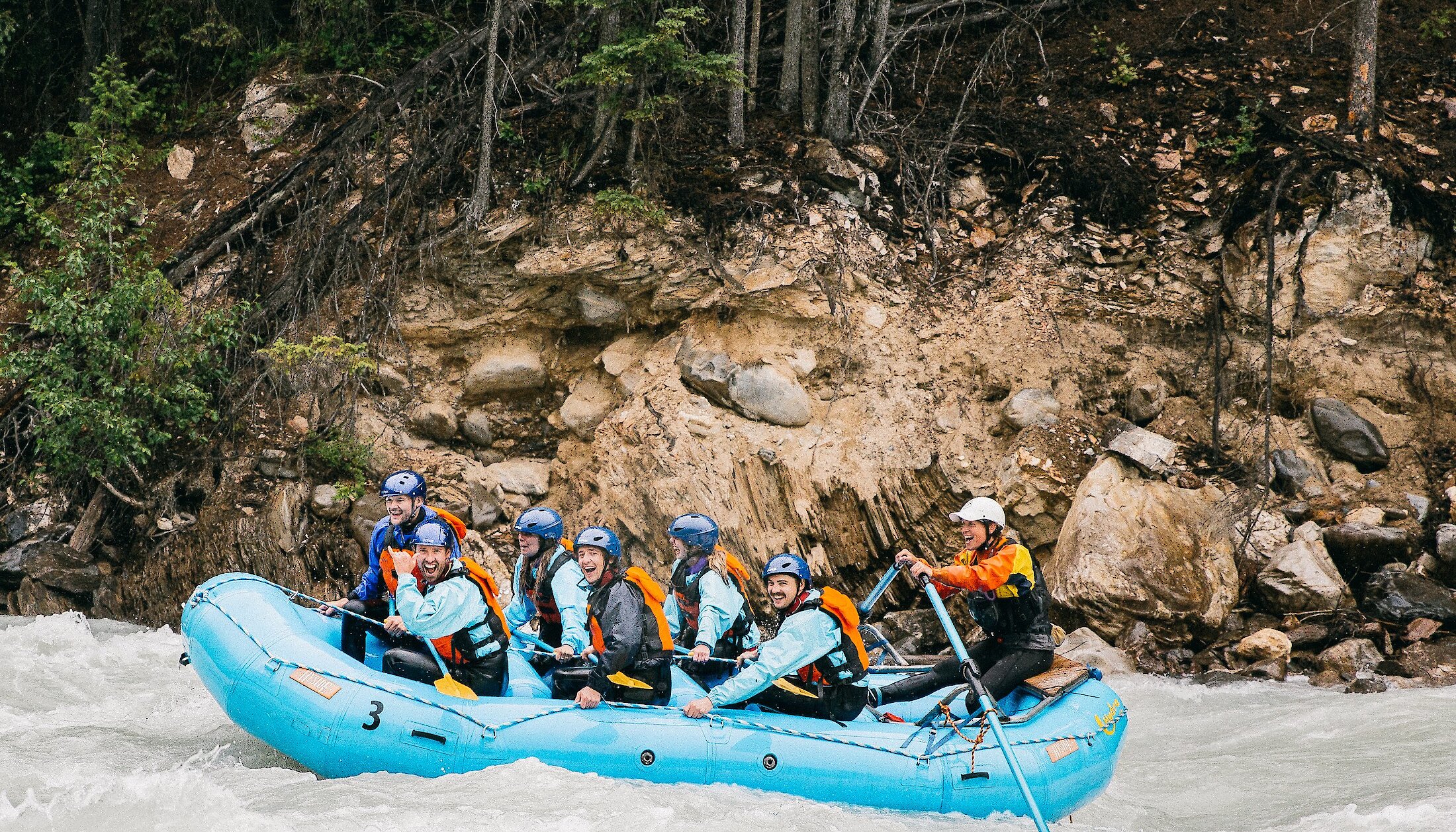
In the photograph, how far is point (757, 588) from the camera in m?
10.5

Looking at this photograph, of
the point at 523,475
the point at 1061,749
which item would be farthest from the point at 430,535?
the point at 523,475

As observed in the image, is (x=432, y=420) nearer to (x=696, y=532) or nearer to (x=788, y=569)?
(x=696, y=532)

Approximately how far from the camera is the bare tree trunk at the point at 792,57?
1248 cm

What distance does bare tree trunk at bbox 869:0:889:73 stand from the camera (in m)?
12.4

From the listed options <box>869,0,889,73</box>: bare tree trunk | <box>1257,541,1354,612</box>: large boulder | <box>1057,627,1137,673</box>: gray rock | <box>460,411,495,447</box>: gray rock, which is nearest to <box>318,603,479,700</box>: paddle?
<box>460,411,495,447</box>: gray rock

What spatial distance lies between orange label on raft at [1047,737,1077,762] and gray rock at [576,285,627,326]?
6.55 metres

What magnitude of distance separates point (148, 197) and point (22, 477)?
3.80m

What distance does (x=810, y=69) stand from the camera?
41.0 ft

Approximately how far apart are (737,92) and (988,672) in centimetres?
725

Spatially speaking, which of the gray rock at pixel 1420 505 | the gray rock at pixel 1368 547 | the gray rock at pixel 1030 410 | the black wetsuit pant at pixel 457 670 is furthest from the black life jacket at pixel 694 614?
the gray rock at pixel 1420 505

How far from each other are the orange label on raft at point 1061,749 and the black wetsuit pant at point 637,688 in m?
2.28

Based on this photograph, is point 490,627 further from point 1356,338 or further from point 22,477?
point 1356,338

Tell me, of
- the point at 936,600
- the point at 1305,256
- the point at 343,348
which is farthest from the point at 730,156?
the point at 936,600

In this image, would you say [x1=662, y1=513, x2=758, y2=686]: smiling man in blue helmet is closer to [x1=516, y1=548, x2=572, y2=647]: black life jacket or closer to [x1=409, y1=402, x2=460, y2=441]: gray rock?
[x1=516, y1=548, x2=572, y2=647]: black life jacket
